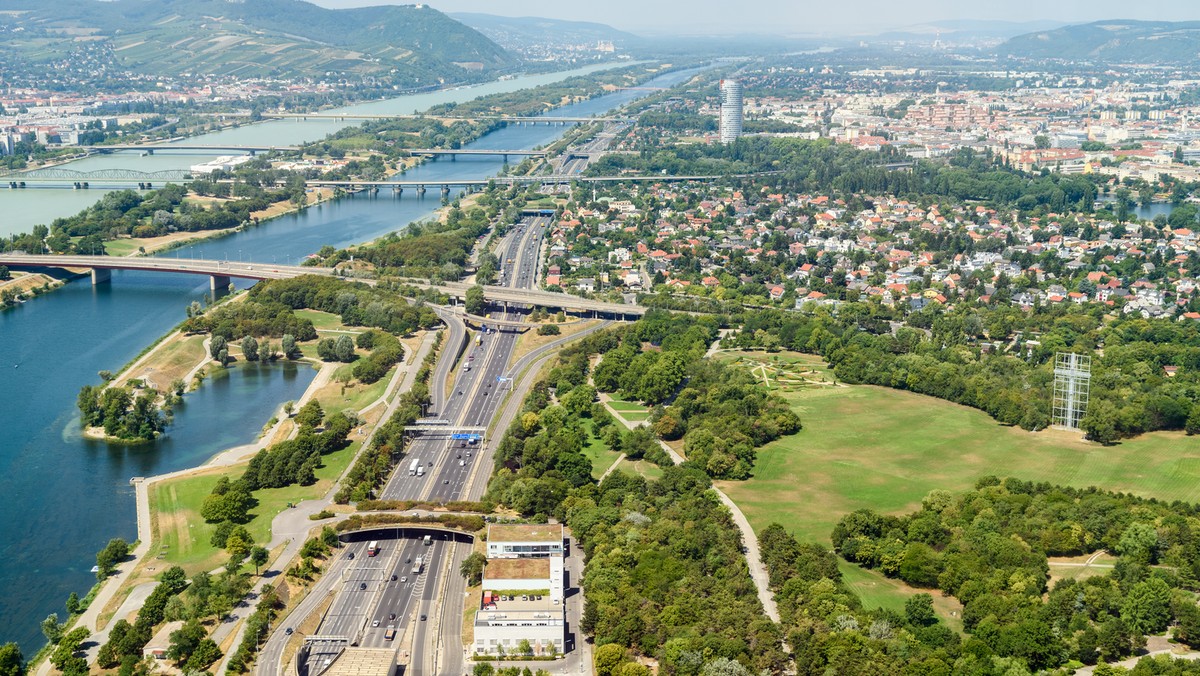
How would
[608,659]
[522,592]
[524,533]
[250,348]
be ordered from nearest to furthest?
1. [608,659]
2. [522,592]
3. [524,533]
4. [250,348]

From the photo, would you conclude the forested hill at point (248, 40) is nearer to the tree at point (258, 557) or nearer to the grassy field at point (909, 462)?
the grassy field at point (909, 462)

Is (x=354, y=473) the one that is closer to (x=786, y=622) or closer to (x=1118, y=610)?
(x=786, y=622)

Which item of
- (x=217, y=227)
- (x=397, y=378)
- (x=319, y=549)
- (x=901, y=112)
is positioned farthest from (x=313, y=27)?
(x=319, y=549)

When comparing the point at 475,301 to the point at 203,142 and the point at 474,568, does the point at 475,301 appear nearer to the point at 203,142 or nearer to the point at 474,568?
the point at 474,568

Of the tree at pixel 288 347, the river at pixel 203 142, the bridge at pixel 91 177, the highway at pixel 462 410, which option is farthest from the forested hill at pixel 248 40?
the tree at pixel 288 347

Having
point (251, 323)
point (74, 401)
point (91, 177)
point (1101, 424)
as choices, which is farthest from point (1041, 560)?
point (91, 177)

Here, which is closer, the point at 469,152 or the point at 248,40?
the point at 469,152

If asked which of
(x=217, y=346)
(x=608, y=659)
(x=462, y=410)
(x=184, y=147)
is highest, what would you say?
(x=184, y=147)
